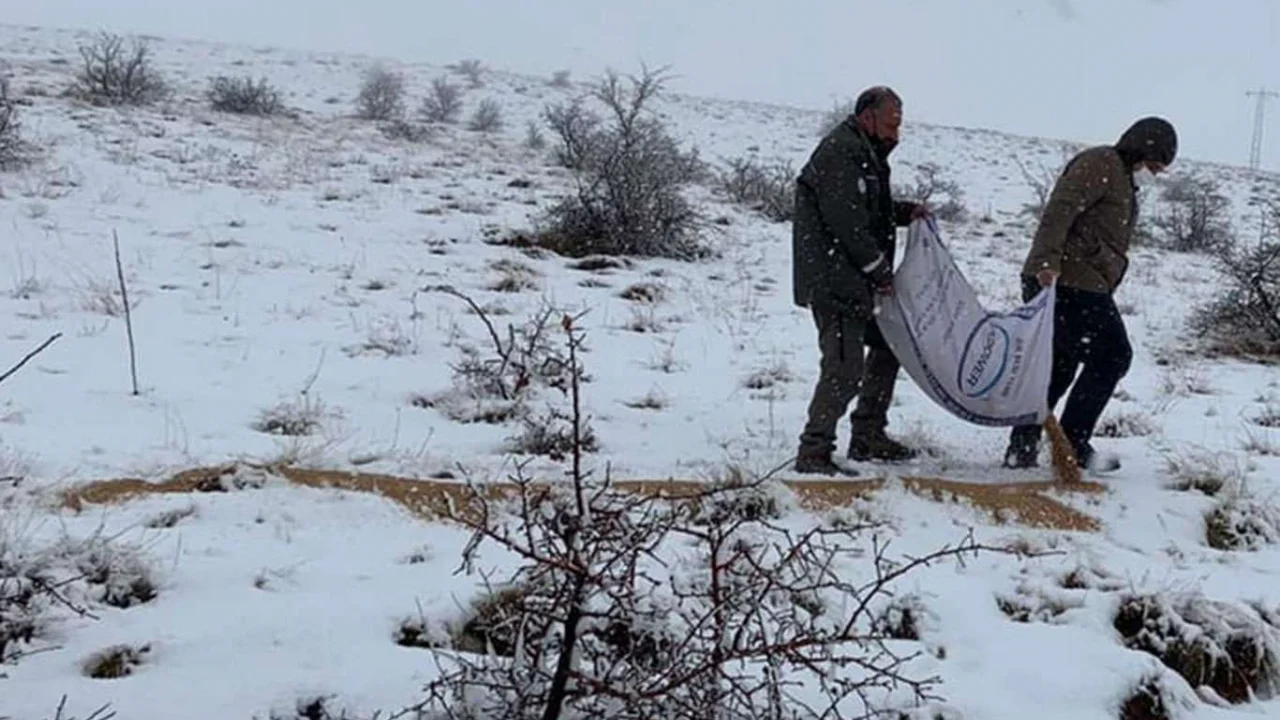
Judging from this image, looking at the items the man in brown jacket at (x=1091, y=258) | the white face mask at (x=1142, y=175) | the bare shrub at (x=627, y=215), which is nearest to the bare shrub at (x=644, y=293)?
the bare shrub at (x=627, y=215)

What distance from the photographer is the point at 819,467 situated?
16.9 ft

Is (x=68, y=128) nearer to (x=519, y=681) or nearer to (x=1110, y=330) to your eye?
(x=1110, y=330)

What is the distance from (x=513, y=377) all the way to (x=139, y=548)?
292cm

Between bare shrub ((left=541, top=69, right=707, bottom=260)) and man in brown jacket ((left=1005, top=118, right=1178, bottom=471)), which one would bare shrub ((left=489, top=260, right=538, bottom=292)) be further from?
man in brown jacket ((left=1005, top=118, right=1178, bottom=471))

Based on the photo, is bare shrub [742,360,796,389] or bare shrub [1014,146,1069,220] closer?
bare shrub [742,360,796,389]

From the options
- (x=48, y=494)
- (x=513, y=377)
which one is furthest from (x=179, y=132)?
(x=48, y=494)

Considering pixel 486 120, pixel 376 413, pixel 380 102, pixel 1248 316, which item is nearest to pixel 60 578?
pixel 376 413

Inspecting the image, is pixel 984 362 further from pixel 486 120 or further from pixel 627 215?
pixel 486 120

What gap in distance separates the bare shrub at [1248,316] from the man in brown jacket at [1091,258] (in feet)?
13.1

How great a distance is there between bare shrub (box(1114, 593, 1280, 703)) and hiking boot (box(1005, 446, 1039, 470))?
1610mm

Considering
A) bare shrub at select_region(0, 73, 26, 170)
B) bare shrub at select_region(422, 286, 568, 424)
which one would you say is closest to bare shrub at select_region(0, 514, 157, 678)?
bare shrub at select_region(422, 286, 568, 424)

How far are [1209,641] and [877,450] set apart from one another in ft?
6.56

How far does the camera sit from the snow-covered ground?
3311 millimetres

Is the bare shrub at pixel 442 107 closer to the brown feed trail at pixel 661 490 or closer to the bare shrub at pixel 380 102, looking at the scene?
the bare shrub at pixel 380 102
